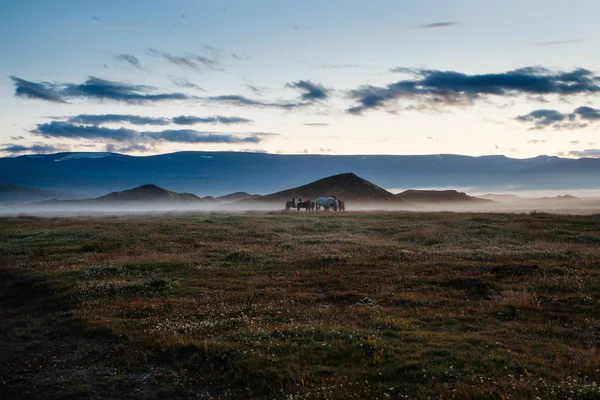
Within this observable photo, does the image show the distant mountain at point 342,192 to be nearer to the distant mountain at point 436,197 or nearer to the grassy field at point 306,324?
the distant mountain at point 436,197

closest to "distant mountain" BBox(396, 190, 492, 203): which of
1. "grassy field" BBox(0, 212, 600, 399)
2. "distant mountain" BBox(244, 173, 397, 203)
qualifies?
"distant mountain" BBox(244, 173, 397, 203)

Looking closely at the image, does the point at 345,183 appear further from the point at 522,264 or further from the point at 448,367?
the point at 448,367

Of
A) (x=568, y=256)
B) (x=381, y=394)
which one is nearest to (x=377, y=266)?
(x=568, y=256)

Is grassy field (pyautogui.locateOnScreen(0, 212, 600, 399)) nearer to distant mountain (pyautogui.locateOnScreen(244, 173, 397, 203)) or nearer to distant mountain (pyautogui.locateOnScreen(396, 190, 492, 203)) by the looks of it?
distant mountain (pyautogui.locateOnScreen(244, 173, 397, 203))

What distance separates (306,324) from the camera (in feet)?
47.1

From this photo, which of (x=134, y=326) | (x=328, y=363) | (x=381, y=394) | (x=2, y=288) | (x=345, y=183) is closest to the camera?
(x=381, y=394)

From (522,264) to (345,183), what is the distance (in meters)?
142

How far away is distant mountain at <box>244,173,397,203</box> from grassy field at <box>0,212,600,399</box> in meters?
124

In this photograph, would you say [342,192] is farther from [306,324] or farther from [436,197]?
[306,324]

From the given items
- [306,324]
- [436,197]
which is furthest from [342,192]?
[306,324]

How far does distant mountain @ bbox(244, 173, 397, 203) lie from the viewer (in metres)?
154

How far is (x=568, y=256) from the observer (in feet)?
85.8

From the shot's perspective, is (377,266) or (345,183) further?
(345,183)

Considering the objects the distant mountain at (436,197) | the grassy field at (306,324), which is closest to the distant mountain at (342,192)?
the distant mountain at (436,197)
